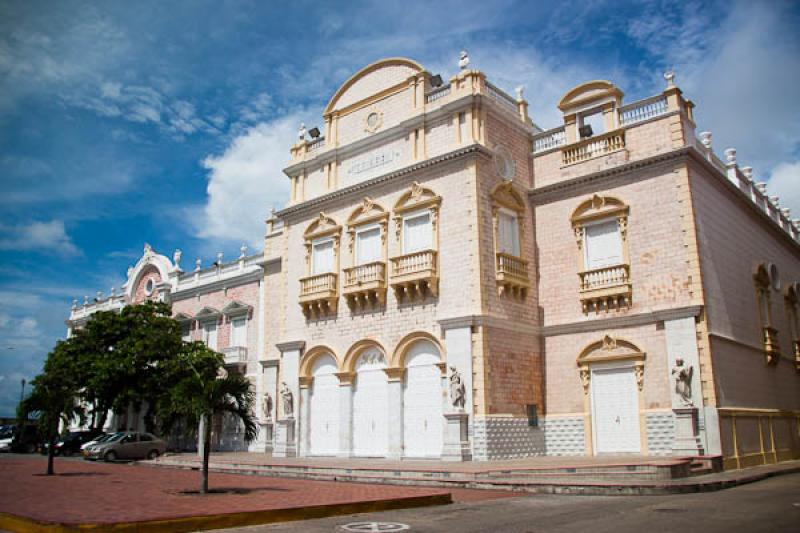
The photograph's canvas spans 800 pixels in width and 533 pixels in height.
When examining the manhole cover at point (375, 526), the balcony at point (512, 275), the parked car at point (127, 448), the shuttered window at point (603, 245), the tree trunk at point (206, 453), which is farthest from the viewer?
the parked car at point (127, 448)

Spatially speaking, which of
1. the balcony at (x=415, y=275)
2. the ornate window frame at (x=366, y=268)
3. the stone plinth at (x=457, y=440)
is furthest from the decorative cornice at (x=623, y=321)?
the ornate window frame at (x=366, y=268)

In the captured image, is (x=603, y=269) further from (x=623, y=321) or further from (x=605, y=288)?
(x=623, y=321)

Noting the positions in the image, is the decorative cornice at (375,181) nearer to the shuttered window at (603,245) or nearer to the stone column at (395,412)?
the shuttered window at (603,245)

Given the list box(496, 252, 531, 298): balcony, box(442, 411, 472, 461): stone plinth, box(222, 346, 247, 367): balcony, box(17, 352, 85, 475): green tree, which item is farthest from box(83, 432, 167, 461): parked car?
box(496, 252, 531, 298): balcony

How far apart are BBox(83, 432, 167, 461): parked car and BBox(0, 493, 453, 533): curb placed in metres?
20.8

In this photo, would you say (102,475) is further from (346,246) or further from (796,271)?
(796,271)

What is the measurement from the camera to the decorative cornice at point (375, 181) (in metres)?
24.2

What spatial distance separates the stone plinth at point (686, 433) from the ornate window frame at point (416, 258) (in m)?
8.86

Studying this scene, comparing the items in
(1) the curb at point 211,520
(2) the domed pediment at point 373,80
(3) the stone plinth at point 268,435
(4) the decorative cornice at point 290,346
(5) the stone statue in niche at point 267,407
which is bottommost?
(1) the curb at point 211,520

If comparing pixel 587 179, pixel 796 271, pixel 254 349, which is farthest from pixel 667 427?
pixel 254 349

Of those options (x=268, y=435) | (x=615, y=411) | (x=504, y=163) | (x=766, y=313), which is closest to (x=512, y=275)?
(x=504, y=163)

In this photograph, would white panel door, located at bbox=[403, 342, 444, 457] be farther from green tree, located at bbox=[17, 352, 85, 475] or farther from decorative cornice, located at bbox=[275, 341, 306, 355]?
green tree, located at bbox=[17, 352, 85, 475]

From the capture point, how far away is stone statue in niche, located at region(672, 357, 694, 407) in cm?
2045

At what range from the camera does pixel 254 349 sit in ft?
114
